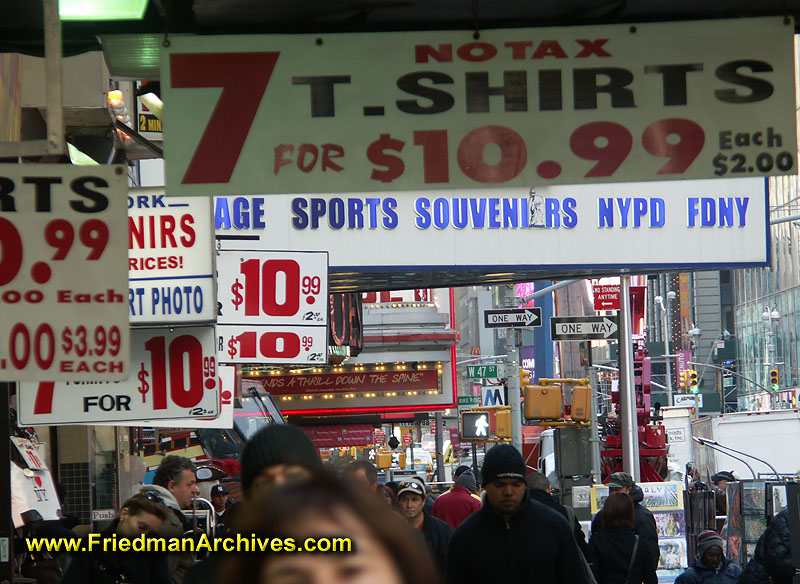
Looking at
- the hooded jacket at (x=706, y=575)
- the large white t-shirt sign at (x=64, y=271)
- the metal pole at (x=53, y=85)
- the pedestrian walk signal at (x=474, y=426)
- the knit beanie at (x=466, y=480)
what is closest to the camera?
the metal pole at (x=53, y=85)

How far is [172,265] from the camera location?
9.05 metres

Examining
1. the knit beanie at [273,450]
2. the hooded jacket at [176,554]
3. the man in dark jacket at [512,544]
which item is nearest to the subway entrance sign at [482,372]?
the hooded jacket at [176,554]

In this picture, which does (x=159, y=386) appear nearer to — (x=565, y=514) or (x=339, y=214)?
(x=565, y=514)

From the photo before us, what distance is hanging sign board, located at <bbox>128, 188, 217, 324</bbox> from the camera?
356 inches

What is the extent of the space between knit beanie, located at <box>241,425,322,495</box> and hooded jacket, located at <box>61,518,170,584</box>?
1419 mm

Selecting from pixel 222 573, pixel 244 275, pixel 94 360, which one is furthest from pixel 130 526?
pixel 244 275

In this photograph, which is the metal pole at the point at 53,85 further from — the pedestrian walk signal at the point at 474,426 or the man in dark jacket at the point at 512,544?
the pedestrian walk signal at the point at 474,426

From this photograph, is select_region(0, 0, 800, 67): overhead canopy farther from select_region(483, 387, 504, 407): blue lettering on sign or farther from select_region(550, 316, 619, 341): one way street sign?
select_region(483, 387, 504, 407): blue lettering on sign

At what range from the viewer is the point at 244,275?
11469 mm

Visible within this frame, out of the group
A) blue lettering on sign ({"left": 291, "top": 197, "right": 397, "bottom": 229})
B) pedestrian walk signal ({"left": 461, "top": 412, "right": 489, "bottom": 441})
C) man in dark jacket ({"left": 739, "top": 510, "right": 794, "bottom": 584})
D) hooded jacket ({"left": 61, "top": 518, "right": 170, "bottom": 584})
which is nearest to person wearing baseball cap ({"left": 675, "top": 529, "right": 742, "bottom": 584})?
man in dark jacket ({"left": 739, "top": 510, "right": 794, "bottom": 584})

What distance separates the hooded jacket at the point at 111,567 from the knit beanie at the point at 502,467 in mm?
2152

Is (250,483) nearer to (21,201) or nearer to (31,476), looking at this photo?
(21,201)

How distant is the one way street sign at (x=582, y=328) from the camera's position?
70.2 ft

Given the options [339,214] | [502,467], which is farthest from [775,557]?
[339,214]
